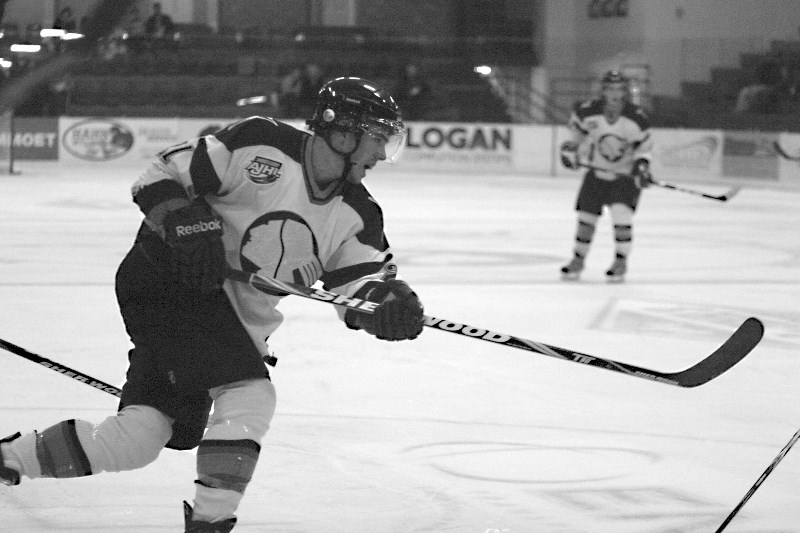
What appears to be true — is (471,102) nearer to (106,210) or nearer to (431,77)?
(431,77)

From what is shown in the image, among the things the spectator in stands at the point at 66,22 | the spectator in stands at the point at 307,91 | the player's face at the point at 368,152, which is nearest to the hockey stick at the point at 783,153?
the spectator in stands at the point at 307,91

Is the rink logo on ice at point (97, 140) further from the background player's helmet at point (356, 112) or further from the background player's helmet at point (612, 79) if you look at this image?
the background player's helmet at point (356, 112)

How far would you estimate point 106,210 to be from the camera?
34.9ft

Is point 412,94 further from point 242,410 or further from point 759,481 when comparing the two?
point 242,410

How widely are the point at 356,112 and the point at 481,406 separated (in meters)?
1.72

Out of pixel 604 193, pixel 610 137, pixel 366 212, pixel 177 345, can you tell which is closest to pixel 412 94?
pixel 610 137

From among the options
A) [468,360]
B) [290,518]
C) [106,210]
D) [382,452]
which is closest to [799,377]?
[468,360]

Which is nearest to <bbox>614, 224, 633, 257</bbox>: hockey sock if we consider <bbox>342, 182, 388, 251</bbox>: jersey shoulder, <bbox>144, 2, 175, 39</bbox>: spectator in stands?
<bbox>342, 182, 388, 251</bbox>: jersey shoulder

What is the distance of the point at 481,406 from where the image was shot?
4000 mm

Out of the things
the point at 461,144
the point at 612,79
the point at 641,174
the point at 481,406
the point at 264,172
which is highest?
the point at 264,172

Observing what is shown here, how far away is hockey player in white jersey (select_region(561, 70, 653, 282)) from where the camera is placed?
24.8 feet

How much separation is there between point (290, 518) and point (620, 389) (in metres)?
1.80

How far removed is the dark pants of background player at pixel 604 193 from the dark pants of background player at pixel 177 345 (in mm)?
5376

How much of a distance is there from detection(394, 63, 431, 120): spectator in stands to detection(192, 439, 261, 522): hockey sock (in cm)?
1542
